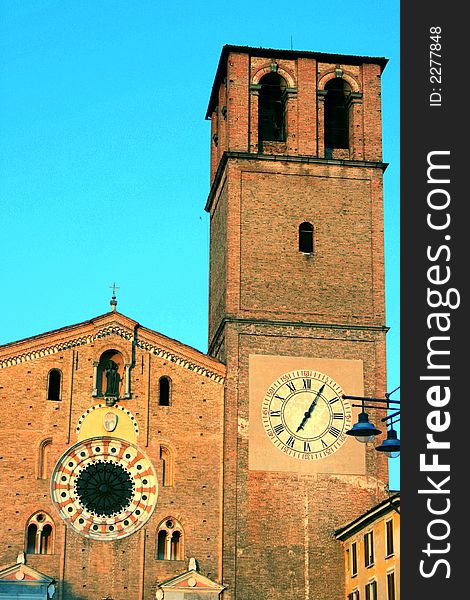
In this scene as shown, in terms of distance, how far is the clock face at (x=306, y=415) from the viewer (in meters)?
34.1

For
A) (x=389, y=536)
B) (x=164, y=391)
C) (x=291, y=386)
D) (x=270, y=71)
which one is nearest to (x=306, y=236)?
(x=291, y=386)

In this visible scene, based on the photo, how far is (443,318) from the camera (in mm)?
13836

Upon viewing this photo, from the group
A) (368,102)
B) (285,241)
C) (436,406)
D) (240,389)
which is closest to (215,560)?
(240,389)

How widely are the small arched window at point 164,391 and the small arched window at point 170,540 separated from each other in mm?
3050

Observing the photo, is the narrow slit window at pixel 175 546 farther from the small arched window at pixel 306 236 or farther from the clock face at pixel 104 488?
the small arched window at pixel 306 236


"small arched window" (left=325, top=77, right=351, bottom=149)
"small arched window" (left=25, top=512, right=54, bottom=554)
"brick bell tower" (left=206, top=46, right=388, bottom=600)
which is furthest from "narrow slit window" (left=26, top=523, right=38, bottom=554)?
"small arched window" (left=325, top=77, right=351, bottom=149)

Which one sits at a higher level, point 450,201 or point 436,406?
point 450,201

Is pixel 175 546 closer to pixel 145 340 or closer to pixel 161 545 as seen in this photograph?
pixel 161 545

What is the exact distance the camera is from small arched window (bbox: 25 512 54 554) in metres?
32.0

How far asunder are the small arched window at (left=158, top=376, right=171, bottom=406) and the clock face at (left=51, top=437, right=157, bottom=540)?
1433mm

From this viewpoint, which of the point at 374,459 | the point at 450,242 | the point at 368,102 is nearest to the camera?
the point at 450,242

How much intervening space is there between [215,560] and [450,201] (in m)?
20.4

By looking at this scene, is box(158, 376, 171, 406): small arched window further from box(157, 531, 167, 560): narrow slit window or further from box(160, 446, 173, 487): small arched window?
box(157, 531, 167, 560): narrow slit window

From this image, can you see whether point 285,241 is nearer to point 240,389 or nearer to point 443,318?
point 240,389
